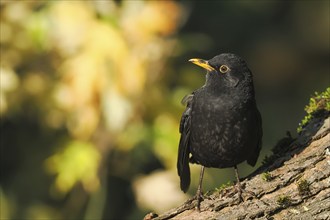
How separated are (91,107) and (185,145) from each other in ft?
4.76

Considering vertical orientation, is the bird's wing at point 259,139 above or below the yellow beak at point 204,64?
below

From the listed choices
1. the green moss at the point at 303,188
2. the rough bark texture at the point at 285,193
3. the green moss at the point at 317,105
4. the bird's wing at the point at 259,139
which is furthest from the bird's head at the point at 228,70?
the green moss at the point at 303,188

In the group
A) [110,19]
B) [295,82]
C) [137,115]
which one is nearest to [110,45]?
[110,19]

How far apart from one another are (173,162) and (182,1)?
2691 millimetres

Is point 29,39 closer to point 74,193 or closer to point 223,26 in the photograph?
point 74,193

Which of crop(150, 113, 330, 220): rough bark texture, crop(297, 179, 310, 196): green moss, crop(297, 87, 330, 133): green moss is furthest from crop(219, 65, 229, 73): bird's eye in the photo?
crop(297, 179, 310, 196): green moss

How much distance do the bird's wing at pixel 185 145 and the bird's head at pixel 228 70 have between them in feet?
0.89

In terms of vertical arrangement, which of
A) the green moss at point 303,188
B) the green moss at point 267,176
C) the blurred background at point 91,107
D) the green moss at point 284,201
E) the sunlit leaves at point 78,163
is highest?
the blurred background at point 91,107

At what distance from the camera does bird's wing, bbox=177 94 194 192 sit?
16.5 ft

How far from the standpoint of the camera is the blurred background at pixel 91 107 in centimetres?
612

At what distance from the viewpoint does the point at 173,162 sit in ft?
22.7

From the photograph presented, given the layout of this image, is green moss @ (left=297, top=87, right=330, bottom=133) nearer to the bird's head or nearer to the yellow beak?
the bird's head

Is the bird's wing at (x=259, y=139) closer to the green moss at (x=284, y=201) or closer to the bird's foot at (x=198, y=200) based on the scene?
the bird's foot at (x=198, y=200)

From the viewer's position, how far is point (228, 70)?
479cm
